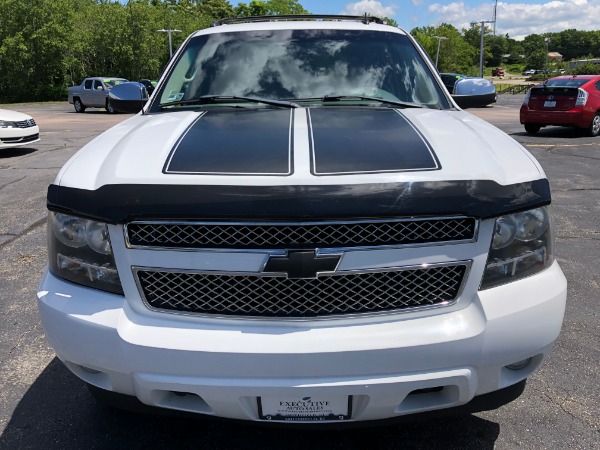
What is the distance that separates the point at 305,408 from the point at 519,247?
0.98 meters

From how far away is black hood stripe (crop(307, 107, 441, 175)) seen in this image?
2.04m

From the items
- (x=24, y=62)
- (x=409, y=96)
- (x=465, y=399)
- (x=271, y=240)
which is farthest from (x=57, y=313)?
(x=24, y=62)

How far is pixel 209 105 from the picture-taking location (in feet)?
10.5

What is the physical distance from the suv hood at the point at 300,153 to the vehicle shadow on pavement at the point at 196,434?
110 centimetres

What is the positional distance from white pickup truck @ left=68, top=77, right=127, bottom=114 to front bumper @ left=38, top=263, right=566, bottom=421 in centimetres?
2633

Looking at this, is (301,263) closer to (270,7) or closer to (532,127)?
(532,127)

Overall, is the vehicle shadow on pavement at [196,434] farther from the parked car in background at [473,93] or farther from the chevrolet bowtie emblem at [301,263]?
the parked car in background at [473,93]

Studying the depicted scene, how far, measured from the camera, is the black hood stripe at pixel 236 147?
2049mm

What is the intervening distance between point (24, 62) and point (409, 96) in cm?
4493

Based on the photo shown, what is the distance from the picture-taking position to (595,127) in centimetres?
1453

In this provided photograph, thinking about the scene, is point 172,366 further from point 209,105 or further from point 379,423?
point 209,105

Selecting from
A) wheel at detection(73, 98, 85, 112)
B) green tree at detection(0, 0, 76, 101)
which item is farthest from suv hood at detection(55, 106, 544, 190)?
green tree at detection(0, 0, 76, 101)

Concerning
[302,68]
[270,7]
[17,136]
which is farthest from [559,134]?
[270,7]

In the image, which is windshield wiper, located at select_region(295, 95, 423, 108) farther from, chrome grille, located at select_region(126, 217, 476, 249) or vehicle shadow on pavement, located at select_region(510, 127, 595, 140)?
vehicle shadow on pavement, located at select_region(510, 127, 595, 140)
